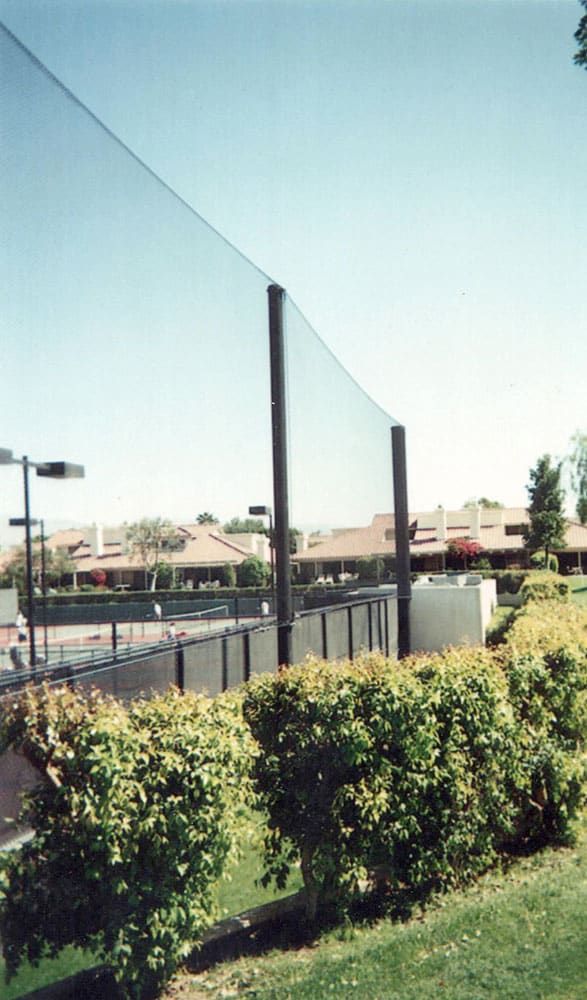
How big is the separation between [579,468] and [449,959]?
49.7m

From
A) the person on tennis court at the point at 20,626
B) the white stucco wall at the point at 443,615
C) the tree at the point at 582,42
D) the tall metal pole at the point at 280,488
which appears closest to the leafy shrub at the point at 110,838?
the person on tennis court at the point at 20,626

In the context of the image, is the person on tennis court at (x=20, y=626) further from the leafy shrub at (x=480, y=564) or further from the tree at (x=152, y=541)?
the leafy shrub at (x=480, y=564)

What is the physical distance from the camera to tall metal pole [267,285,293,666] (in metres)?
7.67

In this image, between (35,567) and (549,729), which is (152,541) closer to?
(549,729)

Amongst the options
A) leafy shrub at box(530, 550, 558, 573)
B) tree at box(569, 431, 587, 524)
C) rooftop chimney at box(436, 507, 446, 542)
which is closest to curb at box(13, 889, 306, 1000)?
leafy shrub at box(530, 550, 558, 573)

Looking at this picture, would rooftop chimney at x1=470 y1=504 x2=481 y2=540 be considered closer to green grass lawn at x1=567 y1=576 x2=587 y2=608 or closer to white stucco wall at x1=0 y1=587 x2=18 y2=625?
green grass lawn at x1=567 y1=576 x2=587 y2=608

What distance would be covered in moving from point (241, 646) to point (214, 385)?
2.27 meters

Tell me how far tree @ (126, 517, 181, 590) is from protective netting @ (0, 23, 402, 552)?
2.68ft

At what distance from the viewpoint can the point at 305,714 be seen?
5.09 metres

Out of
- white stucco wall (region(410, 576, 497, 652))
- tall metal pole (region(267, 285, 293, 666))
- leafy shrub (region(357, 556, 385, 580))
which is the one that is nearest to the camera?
tall metal pole (region(267, 285, 293, 666))

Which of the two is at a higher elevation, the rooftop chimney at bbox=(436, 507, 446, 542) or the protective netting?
the protective netting

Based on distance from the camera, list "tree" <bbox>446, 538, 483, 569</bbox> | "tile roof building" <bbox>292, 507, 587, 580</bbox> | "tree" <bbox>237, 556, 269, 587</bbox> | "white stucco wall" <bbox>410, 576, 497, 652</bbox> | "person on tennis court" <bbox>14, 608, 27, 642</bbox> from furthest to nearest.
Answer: "tile roof building" <bbox>292, 507, 587, 580</bbox>
"tree" <bbox>446, 538, 483, 569</bbox>
"tree" <bbox>237, 556, 269, 587</bbox>
"white stucco wall" <bbox>410, 576, 497, 652</bbox>
"person on tennis court" <bbox>14, 608, 27, 642</bbox>

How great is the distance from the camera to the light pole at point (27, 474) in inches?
168

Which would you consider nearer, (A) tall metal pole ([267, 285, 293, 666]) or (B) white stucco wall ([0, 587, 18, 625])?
(B) white stucco wall ([0, 587, 18, 625])
